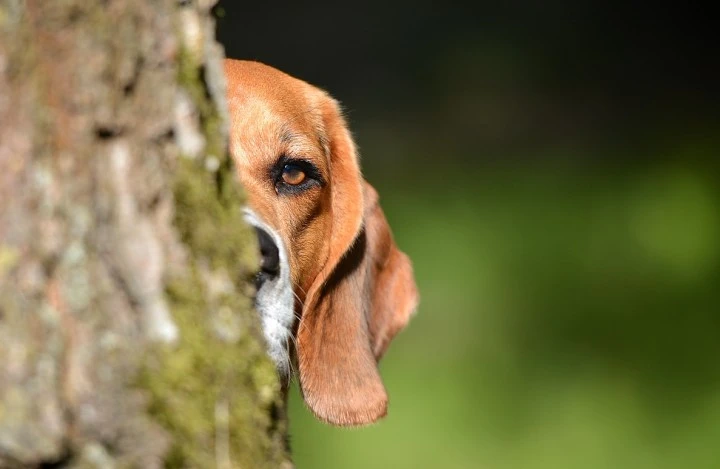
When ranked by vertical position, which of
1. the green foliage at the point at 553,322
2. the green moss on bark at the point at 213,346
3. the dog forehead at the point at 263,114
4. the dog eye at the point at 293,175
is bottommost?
the green foliage at the point at 553,322

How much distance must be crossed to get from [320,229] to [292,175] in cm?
26

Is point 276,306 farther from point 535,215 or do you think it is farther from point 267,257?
point 535,215

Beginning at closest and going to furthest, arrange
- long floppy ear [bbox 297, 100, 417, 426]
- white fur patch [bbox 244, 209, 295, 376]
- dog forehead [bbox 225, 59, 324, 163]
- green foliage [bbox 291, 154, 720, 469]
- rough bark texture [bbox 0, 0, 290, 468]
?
rough bark texture [bbox 0, 0, 290, 468]
white fur patch [bbox 244, 209, 295, 376]
dog forehead [bbox 225, 59, 324, 163]
long floppy ear [bbox 297, 100, 417, 426]
green foliage [bbox 291, 154, 720, 469]

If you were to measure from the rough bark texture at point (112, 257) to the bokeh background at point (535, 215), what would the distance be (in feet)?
18.0

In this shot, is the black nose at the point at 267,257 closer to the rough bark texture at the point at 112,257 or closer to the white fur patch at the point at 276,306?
the white fur patch at the point at 276,306

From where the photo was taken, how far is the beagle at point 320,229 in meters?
3.32

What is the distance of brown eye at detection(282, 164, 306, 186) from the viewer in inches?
133

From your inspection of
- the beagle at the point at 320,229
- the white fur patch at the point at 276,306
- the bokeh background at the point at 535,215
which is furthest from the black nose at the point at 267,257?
the bokeh background at the point at 535,215

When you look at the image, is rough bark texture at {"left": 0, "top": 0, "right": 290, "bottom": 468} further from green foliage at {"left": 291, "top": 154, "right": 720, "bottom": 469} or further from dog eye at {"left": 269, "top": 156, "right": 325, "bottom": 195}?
green foliage at {"left": 291, "top": 154, "right": 720, "bottom": 469}

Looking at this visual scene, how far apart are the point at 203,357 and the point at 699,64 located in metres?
6.85

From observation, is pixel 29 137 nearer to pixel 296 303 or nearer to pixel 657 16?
pixel 296 303

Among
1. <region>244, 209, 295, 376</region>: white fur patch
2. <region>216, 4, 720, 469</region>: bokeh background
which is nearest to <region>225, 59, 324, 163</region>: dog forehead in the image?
<region>244, 209, 295, 376</region>: white fur patch

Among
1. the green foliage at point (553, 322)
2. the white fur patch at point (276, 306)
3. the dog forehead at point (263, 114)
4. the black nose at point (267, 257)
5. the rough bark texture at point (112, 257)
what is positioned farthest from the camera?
the green foliage at point (553, 322)

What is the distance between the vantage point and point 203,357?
1.41 meters
